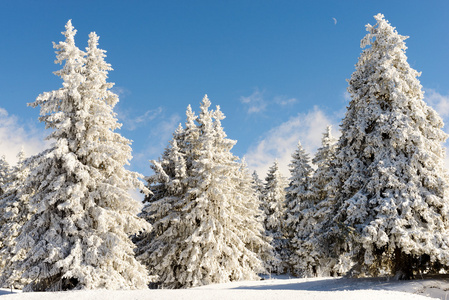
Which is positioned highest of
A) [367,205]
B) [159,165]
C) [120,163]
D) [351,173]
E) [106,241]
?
[159,165]

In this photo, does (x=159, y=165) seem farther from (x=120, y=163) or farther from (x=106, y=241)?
(x=106, y=241)

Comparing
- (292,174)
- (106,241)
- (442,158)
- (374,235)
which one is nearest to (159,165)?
(106,241)

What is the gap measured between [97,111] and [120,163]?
285cm

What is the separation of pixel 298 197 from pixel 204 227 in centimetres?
1257

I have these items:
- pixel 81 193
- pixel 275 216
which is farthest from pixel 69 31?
pixel 275 216

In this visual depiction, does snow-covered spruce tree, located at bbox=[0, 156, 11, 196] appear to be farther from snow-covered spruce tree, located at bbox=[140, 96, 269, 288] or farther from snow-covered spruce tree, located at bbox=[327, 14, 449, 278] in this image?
snow-covered spruce tree, located at bbox=[327, 14, 449, 278]

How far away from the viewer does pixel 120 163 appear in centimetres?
1720

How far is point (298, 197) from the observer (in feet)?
103

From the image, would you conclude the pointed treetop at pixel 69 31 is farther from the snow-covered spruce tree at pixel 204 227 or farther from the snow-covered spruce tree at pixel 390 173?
the snow-covered spruce tree at pixel 390 173

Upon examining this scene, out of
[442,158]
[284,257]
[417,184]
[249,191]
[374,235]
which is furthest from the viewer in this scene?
[284,257]

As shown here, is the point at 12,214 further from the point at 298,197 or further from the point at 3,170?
the point at 298,197

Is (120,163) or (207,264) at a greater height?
(120,163)

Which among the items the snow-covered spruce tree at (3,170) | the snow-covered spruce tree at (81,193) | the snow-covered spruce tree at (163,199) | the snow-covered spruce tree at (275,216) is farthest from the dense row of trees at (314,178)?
the snow-covered spruce tree at (3,170)

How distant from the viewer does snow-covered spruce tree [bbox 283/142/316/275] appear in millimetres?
30609
